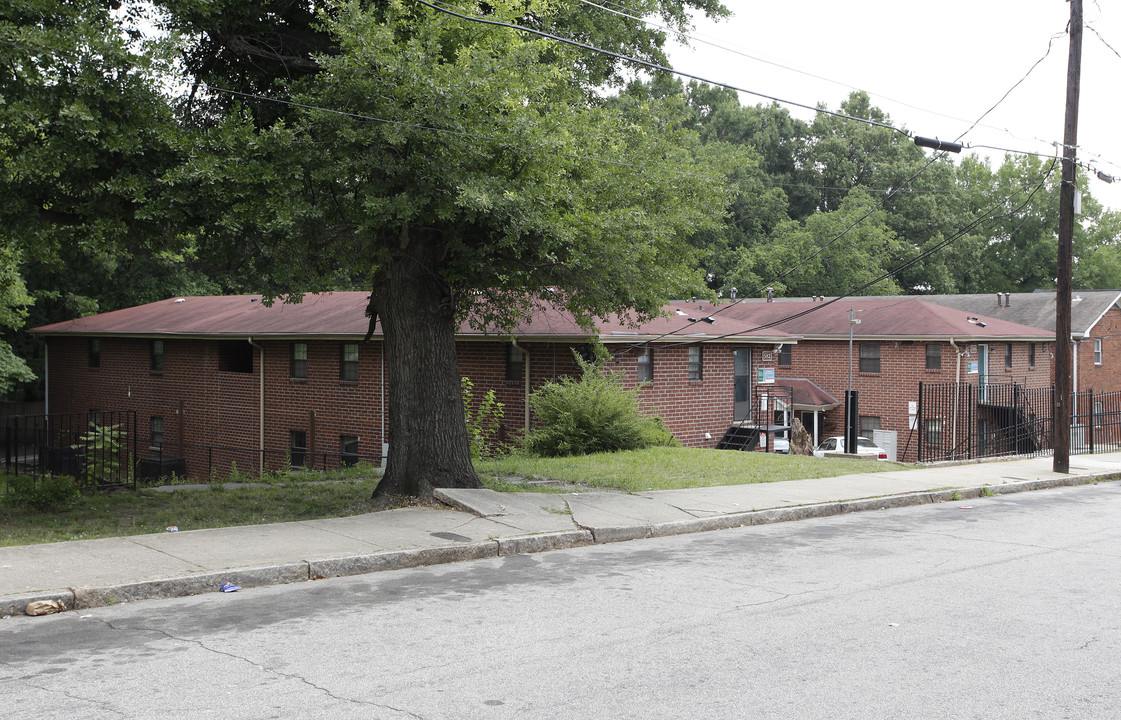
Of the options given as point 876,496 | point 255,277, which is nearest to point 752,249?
point 876,496

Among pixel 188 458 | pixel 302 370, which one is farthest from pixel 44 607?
pixel 188 458

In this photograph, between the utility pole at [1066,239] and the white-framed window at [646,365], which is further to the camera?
the white-framed window at [646,365]

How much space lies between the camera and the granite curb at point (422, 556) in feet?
24.6

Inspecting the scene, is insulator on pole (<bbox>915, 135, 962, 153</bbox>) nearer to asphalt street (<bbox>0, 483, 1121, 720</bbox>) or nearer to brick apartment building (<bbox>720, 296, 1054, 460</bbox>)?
asphalt street (<bbox>0, 483, 1121, 720</bbox>)

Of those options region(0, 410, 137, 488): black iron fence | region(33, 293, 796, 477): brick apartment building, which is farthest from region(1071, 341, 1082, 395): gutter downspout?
region(0, 410, 137, 488): black iron fence

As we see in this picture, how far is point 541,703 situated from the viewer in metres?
5.18

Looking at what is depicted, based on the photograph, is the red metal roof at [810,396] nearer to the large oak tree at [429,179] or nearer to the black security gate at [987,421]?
the black security gate at [987,421]

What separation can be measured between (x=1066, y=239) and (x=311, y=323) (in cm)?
1905

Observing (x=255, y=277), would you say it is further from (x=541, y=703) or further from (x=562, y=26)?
(x=541, y=703)

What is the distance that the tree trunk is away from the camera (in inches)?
498

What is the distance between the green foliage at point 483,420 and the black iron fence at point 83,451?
669cm

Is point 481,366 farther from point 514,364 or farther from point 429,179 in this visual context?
point 429,179

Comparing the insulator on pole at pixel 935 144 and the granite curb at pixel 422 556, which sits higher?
Result: the insulator on pole at pixel 935 144

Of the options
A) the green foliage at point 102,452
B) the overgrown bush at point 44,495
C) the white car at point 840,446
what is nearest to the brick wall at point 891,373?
the white car at point 840,446
